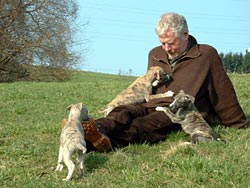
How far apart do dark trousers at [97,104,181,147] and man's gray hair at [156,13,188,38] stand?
4.03 ft

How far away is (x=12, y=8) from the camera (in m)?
37.0

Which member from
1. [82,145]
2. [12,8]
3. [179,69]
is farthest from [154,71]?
[12,8]

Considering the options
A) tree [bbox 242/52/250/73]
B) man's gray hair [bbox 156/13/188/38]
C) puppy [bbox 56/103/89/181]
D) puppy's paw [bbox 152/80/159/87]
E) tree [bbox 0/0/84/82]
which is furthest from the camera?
tree [bbox 0/0/84/82]

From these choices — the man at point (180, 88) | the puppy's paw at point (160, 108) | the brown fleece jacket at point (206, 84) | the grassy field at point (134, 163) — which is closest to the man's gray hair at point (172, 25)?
the man at point (180, 88)

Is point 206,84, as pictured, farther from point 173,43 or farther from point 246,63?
point 246,63

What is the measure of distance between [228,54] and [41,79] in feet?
45.9

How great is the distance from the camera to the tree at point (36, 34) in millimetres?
35938

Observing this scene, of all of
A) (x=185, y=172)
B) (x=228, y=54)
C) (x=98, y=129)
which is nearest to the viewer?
(x=185, y=172)

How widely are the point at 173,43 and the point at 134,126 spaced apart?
1393 millimetres

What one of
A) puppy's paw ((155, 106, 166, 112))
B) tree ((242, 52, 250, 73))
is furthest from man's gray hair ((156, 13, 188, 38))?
tree ((242, 52, 250, 73))

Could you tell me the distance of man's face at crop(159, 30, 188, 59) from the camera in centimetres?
712

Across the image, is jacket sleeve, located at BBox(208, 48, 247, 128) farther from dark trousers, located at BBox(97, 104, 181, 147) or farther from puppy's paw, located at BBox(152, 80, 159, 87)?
puppy's paw, located at BBox(152, 80, 159, 87)

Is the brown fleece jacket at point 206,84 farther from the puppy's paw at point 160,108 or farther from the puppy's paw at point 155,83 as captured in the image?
the puppy's paw at point 155,83

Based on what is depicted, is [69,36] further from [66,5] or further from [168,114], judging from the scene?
[168,114]
